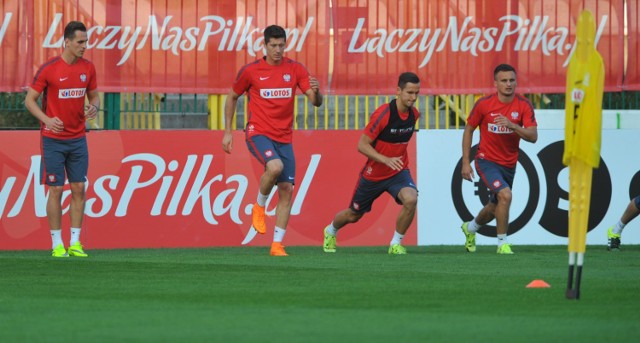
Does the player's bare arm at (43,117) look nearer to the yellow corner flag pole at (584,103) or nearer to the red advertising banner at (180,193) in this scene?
the red advertising banner at (180,193)

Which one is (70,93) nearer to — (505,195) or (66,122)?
(66,122)

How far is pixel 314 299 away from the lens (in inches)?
345

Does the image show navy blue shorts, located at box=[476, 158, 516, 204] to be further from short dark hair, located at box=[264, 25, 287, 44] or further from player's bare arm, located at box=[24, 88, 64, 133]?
player's bare arm, located at box=[24, 88, 64, 133]

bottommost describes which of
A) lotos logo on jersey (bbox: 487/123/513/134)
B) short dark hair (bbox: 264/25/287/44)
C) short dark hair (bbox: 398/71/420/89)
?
lotos logo on jersey (bbox: 487/123/513/134)

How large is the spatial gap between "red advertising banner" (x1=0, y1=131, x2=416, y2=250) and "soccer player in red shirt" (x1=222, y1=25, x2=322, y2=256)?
2.21 m

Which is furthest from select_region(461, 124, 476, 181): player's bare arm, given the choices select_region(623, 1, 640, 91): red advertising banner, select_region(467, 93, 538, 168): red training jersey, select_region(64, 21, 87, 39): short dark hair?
select_region(64, 21, 87, 39): short dark hair

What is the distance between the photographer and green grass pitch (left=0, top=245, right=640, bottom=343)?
705cm

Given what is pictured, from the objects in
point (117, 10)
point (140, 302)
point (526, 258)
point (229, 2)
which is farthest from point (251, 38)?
point (140, 302)

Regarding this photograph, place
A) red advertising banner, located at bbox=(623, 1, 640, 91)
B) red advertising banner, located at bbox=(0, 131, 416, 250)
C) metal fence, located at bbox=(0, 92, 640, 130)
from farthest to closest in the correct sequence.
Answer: red advertising banner, located at bbox=(623, 1, 640, 91) < metal fence, located at bbox=(0, 92, 640, 130) < red advertising banner, located at bbox=(0, 131, 416, 250)

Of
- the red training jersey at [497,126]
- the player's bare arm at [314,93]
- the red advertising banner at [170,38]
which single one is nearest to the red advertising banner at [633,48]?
the red training jersey at [497,126]

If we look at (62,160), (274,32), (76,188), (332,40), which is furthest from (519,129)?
(62,160)

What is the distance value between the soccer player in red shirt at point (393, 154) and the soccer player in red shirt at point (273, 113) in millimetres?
668

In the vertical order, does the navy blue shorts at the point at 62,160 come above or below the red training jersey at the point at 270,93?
below

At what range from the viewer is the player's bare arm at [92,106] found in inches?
524
